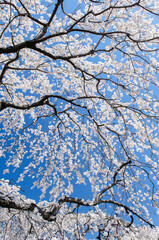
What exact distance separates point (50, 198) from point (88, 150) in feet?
5.67

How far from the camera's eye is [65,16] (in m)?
4.95

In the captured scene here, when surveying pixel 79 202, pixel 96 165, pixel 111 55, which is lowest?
pixel 79 202

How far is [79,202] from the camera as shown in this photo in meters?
3.57

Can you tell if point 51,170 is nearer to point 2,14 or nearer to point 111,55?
point 111,55

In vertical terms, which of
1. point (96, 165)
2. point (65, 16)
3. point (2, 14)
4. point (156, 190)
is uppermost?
point (2, 14)

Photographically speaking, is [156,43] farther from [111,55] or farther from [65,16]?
[65,16]

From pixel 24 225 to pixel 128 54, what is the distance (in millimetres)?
4716

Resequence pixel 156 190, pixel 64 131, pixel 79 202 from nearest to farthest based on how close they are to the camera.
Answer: pixel 79 202 < pixel 156 190 < pixel 64 131

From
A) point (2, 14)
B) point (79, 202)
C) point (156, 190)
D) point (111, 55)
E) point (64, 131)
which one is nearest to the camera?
point (79, 202)

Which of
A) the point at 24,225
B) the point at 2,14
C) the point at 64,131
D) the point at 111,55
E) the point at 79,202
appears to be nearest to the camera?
the point at 24,225

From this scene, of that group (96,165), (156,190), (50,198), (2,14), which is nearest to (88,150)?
(96,165)

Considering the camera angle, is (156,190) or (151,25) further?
(151,25)

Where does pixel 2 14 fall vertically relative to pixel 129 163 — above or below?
above

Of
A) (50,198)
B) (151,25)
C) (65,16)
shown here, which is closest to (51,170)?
(50,198)
